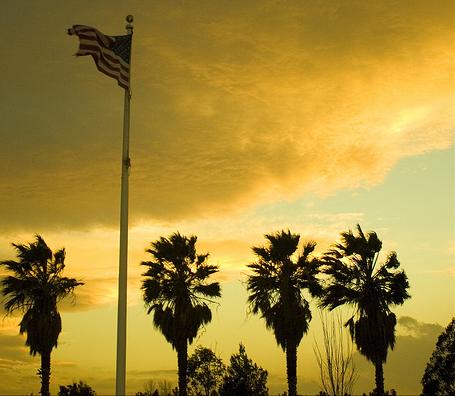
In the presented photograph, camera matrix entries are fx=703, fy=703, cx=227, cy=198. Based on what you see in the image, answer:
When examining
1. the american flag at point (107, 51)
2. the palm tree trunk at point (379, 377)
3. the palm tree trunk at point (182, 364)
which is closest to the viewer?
the american flag at point (107, 51)

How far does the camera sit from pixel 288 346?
43188 millimetres

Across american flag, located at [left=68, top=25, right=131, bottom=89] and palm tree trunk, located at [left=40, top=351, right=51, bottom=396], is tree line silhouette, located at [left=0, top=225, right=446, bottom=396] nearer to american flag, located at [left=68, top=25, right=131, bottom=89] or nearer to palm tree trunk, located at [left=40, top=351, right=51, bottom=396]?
palm tree trunk, located at [left=40, top=351, right=51, bottom=396]

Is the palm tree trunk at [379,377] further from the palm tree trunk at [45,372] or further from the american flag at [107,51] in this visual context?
the american flag at [107,51]

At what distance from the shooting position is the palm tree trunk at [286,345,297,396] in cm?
4159

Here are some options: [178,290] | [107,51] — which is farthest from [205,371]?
[107,51]

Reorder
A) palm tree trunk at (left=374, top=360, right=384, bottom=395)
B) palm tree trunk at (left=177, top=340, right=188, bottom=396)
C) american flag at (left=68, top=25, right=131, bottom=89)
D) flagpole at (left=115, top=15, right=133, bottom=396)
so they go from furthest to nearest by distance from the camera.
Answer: palm tree trunk at (left=177, top=340, right=188, bottom=396), palm tree trunk at (left=374, top=360, right=384, bottom=395), american flag at (left=68, top=25, right=131, bottom=89), flagpole at (left=115, top=15, right=133, bottom=396)

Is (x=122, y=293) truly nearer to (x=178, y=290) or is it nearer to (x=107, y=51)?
(x=107, y=51)

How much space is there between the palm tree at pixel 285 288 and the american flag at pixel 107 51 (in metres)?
26.1

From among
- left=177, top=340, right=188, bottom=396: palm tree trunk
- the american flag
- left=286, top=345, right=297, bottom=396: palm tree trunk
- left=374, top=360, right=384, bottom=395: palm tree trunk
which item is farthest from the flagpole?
left=374, top=360, right=384, bottom=395: palm tree trunk

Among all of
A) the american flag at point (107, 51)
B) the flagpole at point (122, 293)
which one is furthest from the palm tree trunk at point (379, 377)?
the american flag at point (107, 51)

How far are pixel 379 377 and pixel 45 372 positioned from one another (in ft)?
65.6

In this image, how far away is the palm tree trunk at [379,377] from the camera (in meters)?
41.1

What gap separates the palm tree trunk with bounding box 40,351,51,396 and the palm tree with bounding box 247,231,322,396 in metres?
13.0

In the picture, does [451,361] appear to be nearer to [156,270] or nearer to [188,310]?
[188,310]
